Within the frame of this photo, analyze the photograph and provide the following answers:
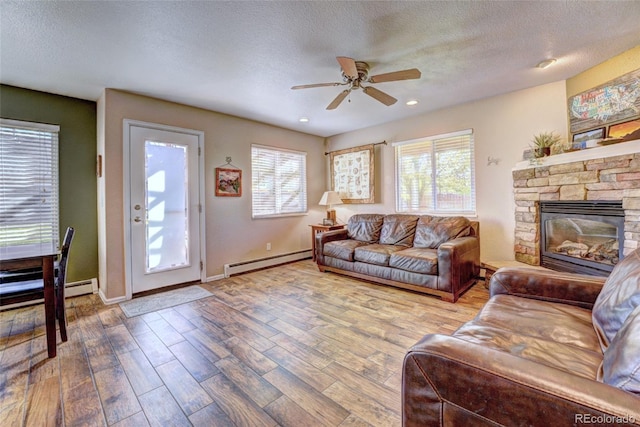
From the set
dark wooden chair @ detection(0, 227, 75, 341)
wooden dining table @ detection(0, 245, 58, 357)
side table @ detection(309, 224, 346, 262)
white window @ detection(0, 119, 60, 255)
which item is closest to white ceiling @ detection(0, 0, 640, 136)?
white window @ detection(0, 119, 60, 255)

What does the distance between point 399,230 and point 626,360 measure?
3327 millimetres

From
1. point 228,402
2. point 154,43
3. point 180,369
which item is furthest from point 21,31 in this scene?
point 228,402

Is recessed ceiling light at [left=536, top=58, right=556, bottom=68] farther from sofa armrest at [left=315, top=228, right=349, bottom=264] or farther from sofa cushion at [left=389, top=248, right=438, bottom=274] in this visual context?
sofa armrest at [left=315, top=228, right=349, bottom=264]

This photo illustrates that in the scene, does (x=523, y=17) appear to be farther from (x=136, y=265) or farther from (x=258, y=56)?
(x=136, y=265)

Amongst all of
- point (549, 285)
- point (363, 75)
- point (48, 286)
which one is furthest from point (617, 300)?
point (48, 286)

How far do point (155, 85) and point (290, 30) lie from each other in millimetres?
1884

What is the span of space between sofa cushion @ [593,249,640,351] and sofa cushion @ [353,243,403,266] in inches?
86.3

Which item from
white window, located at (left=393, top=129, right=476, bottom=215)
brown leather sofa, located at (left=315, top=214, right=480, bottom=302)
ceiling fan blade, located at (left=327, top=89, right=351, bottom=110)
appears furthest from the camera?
white window, located at (left=393, top=129, right=476, bottom=215)

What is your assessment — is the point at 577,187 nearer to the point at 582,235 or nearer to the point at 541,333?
the point at 582,235

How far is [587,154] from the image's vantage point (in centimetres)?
262

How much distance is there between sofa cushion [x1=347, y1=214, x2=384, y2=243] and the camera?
433 centimetres

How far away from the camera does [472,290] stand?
10.8ft

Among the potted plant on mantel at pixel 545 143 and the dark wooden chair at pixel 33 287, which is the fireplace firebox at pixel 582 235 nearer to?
the potted plant on mantel at pixel 545 143

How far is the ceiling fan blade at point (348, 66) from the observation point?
6.93ft
